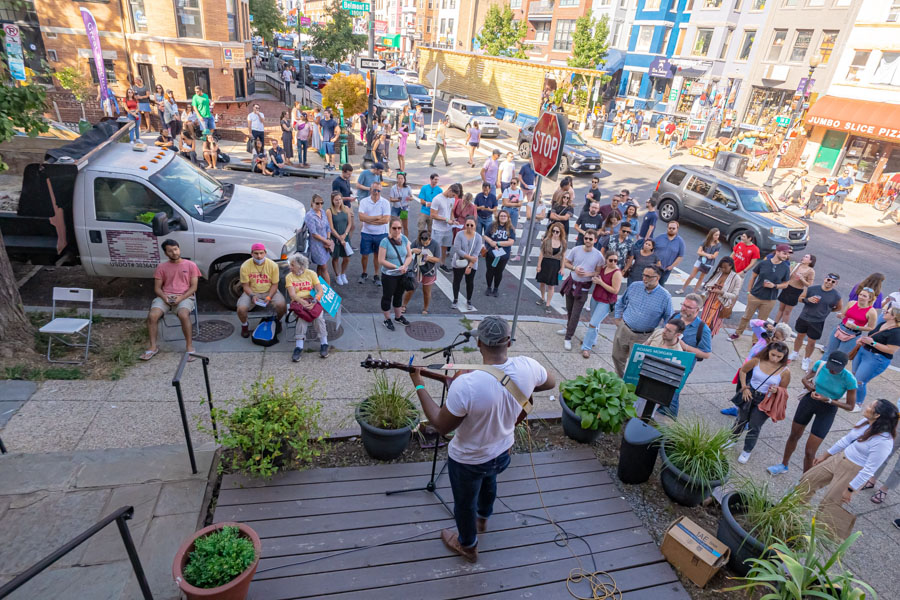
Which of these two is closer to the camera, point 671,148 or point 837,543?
point 837,543

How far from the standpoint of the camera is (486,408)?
10.5 feet

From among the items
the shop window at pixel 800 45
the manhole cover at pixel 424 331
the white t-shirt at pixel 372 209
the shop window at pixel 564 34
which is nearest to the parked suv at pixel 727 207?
the white t-shirt at pixel 372 209

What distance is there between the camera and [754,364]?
5.81 metres

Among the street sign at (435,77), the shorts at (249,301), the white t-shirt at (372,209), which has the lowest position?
the shorts at (249,301)

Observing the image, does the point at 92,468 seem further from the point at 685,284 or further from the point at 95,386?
the point at 685,284

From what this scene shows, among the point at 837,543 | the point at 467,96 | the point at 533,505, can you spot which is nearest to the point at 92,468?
the point at 533,505

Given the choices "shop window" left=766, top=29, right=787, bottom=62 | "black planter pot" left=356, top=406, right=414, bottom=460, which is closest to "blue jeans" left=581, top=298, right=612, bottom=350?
"black planter pot" left=356, top=406, right=414, bottom=460

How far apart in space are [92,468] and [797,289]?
1013 cm

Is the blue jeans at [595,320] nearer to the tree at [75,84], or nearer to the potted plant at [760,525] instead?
the potted plant at [760,525]

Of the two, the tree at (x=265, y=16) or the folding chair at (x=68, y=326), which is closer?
the folding chair at (x=68, y=326)

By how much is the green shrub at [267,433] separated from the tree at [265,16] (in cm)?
4407

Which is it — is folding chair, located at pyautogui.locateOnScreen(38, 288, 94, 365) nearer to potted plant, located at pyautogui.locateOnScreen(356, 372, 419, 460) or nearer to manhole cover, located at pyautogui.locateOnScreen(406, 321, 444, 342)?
potted plant, located at pyautogui.locateOnScreen(356, 372, 419, 460)

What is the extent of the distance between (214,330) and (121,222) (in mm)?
2091

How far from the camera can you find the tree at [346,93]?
63.2 ft
